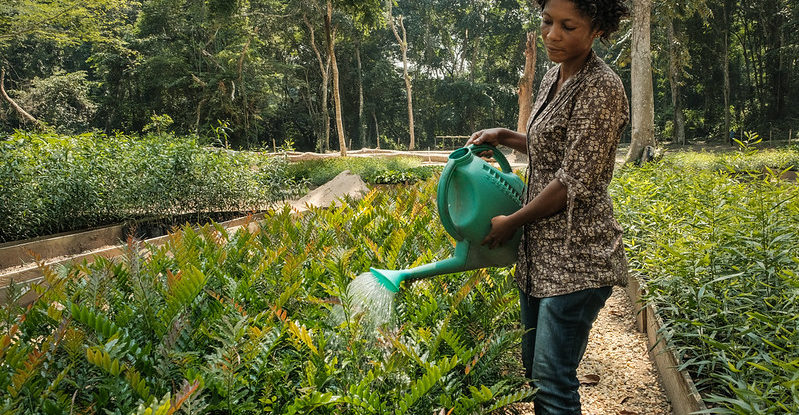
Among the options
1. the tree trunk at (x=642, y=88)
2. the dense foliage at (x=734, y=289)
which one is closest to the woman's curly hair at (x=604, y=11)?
the dense foliage at (x=734, y=289)

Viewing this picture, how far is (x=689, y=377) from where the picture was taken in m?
2.39

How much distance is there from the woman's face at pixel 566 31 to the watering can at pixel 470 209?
442 mm

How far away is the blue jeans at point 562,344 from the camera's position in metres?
1.61

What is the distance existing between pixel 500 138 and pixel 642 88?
12.1 metres

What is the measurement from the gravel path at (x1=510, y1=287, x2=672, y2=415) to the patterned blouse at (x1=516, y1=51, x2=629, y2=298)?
1.17 meters

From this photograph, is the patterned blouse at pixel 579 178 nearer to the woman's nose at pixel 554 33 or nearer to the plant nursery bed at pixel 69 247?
the woman's nose at pixel 554 33

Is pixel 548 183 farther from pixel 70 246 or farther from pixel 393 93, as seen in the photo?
pixel 393 93

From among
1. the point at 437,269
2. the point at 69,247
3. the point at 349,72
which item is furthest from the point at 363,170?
the point at 349,72

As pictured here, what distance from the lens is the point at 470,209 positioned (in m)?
1.77

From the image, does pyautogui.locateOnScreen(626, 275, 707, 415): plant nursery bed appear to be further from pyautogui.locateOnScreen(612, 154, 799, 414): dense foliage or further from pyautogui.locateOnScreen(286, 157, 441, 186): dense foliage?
pyautogui.locateOnScreen(286, 157, 441, 186): dense foliage

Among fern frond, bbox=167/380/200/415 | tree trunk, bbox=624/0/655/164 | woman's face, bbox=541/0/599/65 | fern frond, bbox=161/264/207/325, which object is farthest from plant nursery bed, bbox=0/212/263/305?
tree trunk, bbox=624/0/655/164

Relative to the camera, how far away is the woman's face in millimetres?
1539

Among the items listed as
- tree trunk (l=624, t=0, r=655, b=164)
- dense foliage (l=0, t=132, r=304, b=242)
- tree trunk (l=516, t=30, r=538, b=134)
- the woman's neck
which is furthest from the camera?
tree trunk (l=516, t=30, r=538, b=134)

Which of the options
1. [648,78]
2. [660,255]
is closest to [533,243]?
[660,255]
